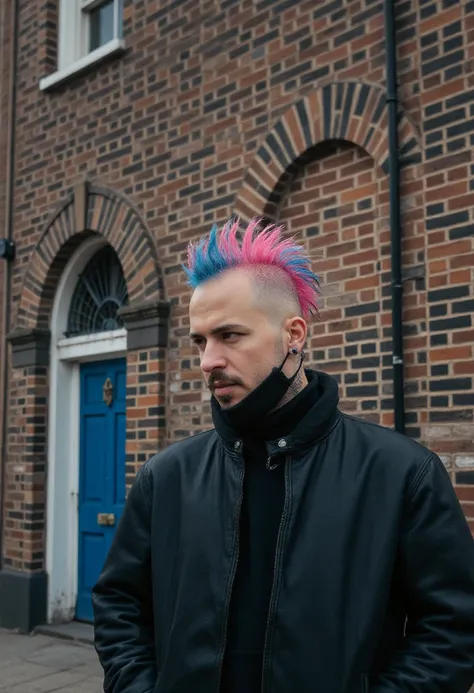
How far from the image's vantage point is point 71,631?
6633mm

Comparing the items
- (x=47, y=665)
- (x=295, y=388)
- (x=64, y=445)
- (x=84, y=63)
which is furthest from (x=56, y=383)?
(x=295, y=388)

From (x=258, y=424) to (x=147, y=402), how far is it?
160 inches

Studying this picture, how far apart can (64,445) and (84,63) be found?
3.41 meters

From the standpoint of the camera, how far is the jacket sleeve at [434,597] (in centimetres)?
176

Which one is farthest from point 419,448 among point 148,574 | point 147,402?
point 147,402

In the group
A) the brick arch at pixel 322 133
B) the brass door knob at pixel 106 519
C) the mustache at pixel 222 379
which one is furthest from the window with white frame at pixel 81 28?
the mustache at pixel 222 379

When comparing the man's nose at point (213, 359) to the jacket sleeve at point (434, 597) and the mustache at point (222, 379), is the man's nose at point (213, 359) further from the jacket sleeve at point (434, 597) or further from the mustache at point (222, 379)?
the jacket sleeve at point (434, 597)

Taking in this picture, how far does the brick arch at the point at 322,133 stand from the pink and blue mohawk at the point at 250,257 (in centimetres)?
265

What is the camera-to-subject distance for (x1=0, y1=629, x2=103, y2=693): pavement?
5312mm

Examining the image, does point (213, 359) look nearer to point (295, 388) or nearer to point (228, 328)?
point (228, 328)

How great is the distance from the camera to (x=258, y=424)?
6.45ft

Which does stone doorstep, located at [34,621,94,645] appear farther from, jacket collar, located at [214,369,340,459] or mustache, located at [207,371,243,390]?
mustache, located at [207,371,243,390]

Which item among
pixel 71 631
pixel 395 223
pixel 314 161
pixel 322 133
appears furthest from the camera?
pixel 71 631

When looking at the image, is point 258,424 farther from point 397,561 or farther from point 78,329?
point 78,329
